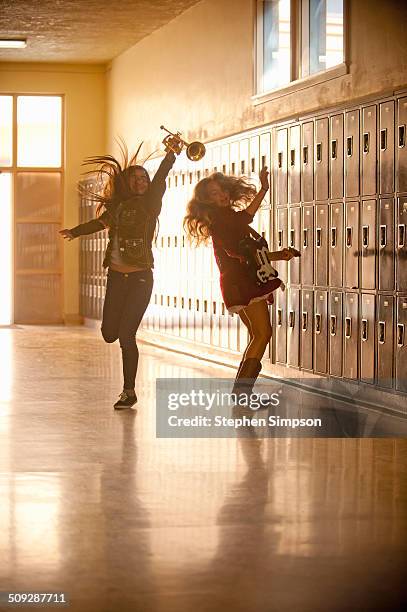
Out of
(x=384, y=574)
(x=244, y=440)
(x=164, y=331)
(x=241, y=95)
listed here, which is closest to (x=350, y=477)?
(x=244, y=440)

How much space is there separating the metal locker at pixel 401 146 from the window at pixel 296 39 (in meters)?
1.14

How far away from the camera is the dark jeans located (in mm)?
6602

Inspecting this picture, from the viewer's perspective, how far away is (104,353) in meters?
10.8

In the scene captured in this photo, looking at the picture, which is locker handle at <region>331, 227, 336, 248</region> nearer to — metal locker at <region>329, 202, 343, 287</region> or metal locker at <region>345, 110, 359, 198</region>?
metal locker at <region>329, 202, 343, 287</region>

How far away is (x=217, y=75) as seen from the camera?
34.5ft

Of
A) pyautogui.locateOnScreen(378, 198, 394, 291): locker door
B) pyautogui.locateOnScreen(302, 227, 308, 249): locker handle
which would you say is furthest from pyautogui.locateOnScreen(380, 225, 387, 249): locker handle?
pyautogui.locateOnScreen(302, 227, 308, 249): locker handle

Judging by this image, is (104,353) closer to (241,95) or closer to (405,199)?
(241,95)

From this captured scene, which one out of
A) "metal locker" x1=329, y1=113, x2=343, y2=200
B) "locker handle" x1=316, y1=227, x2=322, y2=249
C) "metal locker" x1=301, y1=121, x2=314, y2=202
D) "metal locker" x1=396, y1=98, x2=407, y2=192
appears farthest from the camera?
"metal locker" x1=301, y1=121, x2=314, y2=202

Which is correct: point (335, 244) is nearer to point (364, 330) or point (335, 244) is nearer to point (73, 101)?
point (364, 330)

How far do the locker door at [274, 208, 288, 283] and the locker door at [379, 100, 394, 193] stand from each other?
1655mm

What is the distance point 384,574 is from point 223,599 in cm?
51

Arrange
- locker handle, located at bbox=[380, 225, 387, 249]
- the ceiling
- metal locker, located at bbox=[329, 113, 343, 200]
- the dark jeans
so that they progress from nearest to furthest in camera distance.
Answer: the dark jeans < locker handle, located at bbox=[380, 225, 387, 249] < metal locker, located at bbox=[329, 113, 343, 200] < the ceiling

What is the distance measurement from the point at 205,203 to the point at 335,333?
5.20 feet

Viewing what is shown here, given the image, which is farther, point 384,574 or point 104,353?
point 104,353
